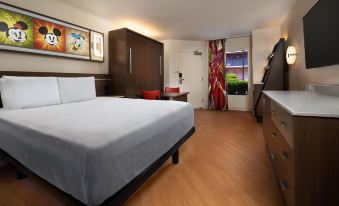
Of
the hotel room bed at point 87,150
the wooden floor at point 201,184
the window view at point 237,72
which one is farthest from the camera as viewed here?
the window view at point 237,72

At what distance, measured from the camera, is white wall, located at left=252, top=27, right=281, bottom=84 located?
4270mm

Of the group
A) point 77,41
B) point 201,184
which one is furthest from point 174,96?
point 201,184

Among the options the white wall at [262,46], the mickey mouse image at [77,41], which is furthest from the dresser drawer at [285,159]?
the white wall at [262,46]

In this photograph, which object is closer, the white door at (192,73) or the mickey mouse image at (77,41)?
the mickey mouse image at (77,41)

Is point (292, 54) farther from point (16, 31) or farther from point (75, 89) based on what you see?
point (16, 31)

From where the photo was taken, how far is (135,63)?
3.66 meters

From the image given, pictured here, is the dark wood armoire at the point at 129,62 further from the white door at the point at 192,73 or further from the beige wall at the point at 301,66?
the beige wall at the point at 301,66

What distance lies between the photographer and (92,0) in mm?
2748

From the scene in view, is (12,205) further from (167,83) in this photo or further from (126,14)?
(167,83)

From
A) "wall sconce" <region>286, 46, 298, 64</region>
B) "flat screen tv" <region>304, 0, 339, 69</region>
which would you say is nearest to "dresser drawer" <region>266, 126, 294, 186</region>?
"flat screen tv" <region>304, 0, 339, 69</region>

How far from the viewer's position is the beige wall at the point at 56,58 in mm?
2183

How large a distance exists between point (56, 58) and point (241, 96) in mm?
4978

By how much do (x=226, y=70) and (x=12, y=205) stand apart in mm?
5552

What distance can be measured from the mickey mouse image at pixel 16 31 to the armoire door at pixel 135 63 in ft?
5.38
